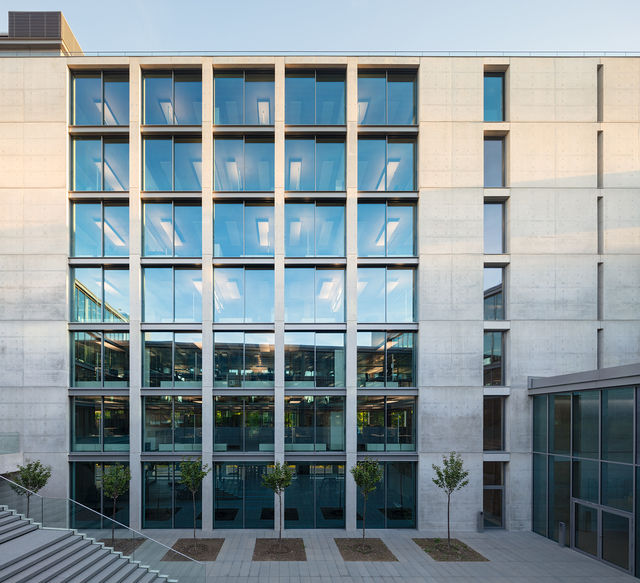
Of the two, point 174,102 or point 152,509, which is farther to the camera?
point 174,102

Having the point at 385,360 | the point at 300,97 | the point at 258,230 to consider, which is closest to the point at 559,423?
the point at 385,360

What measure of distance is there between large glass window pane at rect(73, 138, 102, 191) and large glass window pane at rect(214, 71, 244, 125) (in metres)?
5.56

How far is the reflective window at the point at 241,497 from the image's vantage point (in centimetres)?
1822

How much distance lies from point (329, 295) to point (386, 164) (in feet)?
21.3

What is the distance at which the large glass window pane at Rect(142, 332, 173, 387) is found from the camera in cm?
1888

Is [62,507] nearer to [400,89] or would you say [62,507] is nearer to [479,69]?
[400,89]

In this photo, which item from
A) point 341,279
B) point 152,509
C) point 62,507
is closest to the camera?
point 62,507

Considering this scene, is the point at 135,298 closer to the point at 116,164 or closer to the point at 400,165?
the point at 116,164

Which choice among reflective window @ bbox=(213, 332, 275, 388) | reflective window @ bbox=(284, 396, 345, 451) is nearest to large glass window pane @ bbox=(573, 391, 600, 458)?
reflective window @ bbox=(284, 396, 345, 451)

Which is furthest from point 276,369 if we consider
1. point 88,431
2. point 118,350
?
point 88,431

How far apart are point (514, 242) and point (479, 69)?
7799mm

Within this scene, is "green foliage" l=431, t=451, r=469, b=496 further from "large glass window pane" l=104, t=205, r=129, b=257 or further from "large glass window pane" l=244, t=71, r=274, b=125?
"large glass window pane" l=244, t=71, r=274, b=125

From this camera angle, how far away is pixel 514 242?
62.1 feet

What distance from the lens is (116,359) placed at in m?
18.9
